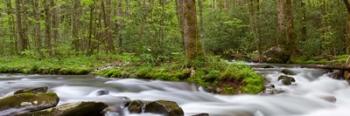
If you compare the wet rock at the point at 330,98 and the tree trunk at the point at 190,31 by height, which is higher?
the tree trunk at the point at 190,31

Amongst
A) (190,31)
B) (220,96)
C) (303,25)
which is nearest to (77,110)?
(220,96)

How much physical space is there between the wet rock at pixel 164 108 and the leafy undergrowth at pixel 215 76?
2599 millimetres

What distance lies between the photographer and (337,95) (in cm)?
1060

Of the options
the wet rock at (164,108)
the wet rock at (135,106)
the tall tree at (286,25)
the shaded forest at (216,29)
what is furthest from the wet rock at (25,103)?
the tall tree at (286,25)

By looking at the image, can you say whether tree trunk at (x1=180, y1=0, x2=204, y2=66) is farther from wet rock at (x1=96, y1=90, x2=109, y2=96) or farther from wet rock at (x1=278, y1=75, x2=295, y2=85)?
wet rock at (x1=96, y1=90, x2=109, y2=96)

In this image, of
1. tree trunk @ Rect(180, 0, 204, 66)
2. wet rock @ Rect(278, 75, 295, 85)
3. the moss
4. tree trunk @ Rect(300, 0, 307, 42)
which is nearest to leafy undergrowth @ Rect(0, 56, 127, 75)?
tree trunk @ Rect(180, 0, 204, 66)

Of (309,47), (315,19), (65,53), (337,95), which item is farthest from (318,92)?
(65,53)

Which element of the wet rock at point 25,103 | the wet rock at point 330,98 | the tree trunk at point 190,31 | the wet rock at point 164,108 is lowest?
the wet rock at point 330,98

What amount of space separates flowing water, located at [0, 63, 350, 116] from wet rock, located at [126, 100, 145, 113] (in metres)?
0.13

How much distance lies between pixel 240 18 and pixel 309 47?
22.9 feet

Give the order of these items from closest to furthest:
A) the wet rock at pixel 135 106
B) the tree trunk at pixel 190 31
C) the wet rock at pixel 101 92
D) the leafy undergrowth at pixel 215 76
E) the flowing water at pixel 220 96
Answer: the wet rock at pixel 135 106
the flowing water at pixel 220 96
the wet rock at pixel 101 92
the leafy undergrowth at pixel 215 76
the tree trunk at pixel 190 31

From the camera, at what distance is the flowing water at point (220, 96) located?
874 centimetres

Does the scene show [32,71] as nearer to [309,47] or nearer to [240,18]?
[309,47]

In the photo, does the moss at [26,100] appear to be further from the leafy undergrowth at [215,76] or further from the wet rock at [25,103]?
the leafy undergrowth at [215,76]
